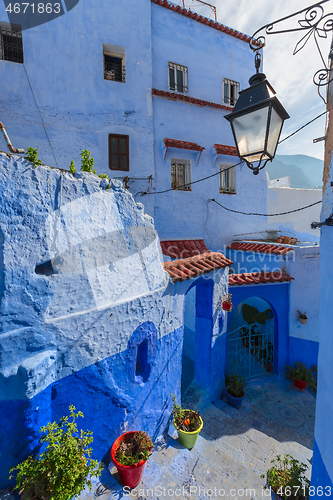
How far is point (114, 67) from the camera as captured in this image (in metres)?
10.0

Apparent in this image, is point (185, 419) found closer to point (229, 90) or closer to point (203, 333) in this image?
point (203, 333)

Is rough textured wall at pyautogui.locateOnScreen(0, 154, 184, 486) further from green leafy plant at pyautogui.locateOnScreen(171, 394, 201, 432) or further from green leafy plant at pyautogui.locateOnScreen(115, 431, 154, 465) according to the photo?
green leafy plant at pyautogui.locateOnScreen(171, 394, 201, 432)

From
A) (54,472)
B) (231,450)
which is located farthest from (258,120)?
(231,450)

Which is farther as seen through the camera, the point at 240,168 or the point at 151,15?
the point at 240,168

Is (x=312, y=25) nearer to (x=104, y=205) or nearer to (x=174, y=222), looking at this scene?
(x=104, y=205)

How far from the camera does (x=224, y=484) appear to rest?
440 centimetres

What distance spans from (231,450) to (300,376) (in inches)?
164

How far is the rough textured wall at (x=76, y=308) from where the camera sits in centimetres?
291

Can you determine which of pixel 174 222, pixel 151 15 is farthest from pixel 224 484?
pixel 151 15

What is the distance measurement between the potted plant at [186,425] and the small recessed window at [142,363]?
4.02 feet

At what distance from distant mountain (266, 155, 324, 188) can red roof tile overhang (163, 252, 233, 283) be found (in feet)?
214

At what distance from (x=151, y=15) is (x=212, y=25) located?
3.17 metres

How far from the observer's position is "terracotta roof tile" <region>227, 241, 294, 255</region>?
8953 millimetres

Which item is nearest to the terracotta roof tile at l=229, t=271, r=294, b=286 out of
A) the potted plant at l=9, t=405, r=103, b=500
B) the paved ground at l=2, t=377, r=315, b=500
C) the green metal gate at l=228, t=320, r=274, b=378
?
the green metal gate at l=228, t=320, r=274, b=378
